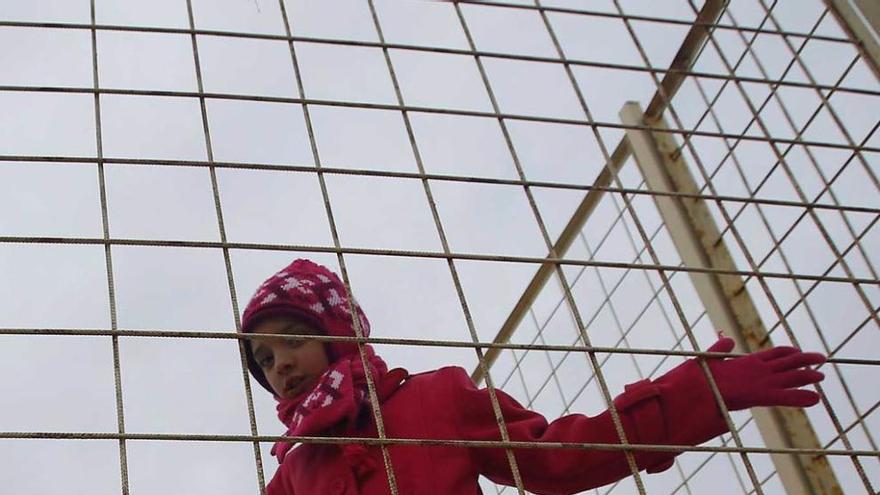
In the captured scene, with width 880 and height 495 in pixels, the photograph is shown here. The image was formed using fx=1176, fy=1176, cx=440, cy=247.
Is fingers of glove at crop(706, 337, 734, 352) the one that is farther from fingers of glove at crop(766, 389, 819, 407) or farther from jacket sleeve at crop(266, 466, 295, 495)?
jacket sleeve at crop(266, 466, 295, 495)

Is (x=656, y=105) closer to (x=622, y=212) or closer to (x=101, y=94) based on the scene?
(x=622, y=212)

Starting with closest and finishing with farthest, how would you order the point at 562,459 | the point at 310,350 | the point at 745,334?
the point at 562,459
the point at 310,350
the point at 745,334

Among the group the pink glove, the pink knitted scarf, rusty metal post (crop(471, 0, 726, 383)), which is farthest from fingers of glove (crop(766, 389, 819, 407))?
rusty metal post (crop(471, 0, 726, 383))

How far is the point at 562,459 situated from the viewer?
1.16 metres

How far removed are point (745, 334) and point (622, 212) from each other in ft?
1.25

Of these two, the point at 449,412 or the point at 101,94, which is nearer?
the point at 101,94

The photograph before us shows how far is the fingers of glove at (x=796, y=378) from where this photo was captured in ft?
3.37

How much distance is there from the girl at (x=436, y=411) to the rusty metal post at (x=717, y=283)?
418 mm

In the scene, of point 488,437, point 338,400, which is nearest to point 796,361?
point 488,437

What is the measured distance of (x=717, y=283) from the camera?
5.45ft

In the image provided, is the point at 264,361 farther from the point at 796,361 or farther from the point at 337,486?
the point at 796,361

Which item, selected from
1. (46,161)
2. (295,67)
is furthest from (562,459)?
(46,161)

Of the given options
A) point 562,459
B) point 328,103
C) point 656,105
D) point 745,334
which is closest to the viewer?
point 328,103

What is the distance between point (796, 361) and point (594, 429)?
200mm
